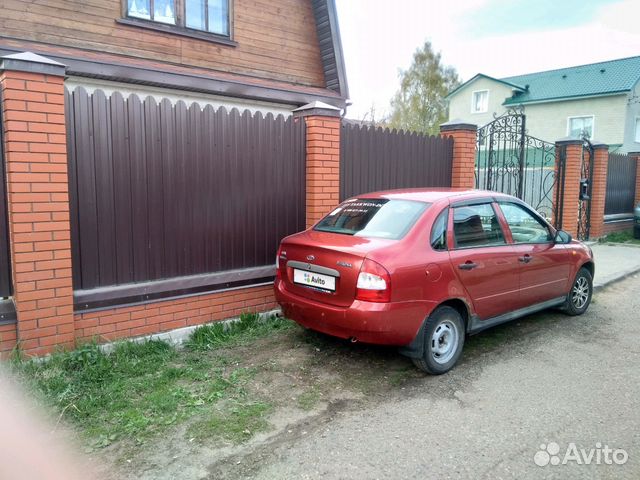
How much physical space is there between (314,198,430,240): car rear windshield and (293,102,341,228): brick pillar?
2.68ft

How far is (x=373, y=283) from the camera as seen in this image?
12.5 feet

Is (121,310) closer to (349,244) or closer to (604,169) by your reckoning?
(349,244)

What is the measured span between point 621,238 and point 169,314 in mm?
12598

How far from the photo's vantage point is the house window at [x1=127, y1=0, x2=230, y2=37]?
24.5ft

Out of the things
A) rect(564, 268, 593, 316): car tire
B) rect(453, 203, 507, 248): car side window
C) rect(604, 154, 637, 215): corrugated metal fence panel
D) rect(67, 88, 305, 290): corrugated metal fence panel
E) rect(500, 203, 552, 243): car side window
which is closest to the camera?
rect(67, 88, 305, 290): corrugated metal fence panel

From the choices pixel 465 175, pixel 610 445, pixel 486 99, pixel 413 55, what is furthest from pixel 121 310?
pixel 413 55

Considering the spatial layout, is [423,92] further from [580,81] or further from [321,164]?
[321,164]

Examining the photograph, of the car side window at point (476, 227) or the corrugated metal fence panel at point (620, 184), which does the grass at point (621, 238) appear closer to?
the corrugated metal fence panel at point (620, 184)

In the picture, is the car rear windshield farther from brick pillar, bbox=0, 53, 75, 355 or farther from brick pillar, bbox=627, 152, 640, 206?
brick pillar, bbox=627, 152, 640, 206

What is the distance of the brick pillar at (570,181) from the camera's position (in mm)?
11320

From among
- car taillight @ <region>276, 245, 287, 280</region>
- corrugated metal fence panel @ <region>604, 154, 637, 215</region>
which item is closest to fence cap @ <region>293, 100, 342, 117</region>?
car taillight @ <region>276, 245, 287, 280</region>

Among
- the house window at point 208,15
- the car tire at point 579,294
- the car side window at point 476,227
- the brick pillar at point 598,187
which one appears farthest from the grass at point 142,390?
the brick pillar at point 598,187

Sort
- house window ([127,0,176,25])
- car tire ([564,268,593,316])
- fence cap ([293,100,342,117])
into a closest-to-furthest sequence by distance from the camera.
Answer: fence cap ([293,100,342,117]), car tire ([564,268,593,316]), house window ([127,0,176,25])

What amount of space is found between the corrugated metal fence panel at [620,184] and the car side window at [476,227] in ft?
33.4
